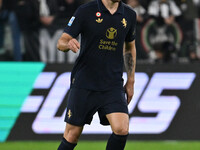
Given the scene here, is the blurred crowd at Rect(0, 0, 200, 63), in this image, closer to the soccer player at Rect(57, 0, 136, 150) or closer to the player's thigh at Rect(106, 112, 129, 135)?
the soccer player at Rect(57, 0, 136, 150)

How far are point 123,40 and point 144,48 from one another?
4.32m

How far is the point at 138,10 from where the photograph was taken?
1055cm

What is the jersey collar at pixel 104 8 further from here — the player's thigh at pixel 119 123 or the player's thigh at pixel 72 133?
the player's thigh at pixel 72 133

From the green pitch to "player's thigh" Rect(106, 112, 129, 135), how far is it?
3.39 meters

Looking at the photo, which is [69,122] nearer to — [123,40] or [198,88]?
[123,40]

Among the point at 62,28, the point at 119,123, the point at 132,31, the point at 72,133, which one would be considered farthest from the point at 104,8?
the point at 62,28

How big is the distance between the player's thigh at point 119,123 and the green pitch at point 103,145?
3.39 m

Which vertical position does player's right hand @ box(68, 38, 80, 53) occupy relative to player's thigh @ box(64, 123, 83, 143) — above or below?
above

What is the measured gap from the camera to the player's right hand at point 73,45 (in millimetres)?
5419

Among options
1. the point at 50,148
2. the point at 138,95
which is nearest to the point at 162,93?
the point at 138,95

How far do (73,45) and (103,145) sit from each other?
4.38 meters

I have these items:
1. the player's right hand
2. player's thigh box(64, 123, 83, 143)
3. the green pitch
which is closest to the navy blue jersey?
the player's right hand

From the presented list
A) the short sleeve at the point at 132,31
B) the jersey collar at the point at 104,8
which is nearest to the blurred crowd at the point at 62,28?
the short sleeve at the point at 132,31

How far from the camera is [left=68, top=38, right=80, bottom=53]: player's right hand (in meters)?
5.42
